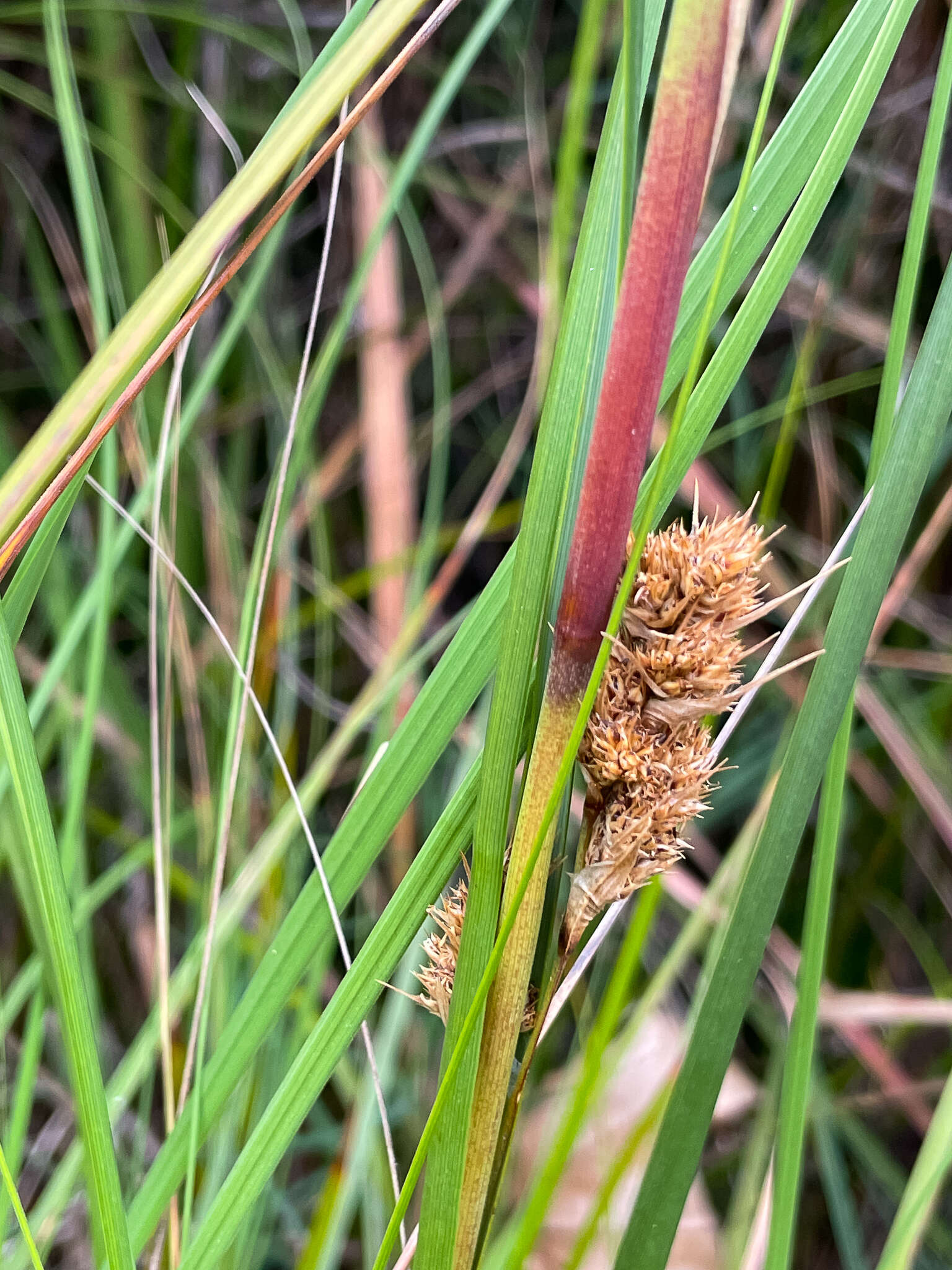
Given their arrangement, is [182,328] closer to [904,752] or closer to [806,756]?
[806,756]

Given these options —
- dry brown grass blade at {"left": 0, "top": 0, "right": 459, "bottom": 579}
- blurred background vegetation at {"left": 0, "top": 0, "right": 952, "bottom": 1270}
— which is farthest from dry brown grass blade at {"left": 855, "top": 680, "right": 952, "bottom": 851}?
dry brown grass blade at {"left": 0, "top": 0, "right": 459, "bottom": 579}

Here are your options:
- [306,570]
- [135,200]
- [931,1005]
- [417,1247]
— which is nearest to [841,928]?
[931,1005]

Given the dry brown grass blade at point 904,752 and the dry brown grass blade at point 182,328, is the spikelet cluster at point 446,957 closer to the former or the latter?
the dry brown grass blade at point 182,328

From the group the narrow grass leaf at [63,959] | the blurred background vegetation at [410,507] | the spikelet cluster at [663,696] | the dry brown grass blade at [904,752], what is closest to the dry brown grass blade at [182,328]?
the narrow grass leaf at [63,959]

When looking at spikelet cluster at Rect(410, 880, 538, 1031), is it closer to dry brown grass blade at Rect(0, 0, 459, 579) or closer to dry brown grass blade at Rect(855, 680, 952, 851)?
dry brown grass blade at Rect(0, 0, 459, 579)

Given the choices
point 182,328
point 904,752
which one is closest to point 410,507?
point 904,752
